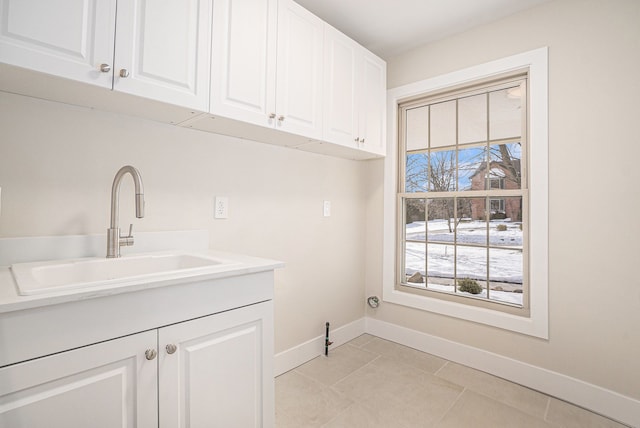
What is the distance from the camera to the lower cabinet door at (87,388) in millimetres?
812

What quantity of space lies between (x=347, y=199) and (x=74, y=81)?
2016 mm

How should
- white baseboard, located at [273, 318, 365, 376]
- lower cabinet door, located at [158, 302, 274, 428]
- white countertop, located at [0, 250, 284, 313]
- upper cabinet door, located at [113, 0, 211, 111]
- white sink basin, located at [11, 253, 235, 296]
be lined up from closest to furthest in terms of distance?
1. white countertop, located at [0, 250, 284, 313]
2. white sink basin, located at [11, 253, 235, 296]
3. lower cabinet door, located at [158, 302, 274, 428]
4. upper cabinet door, located at [113, 0, 211, 111]
5. white baseboard, located at [273, 318, 365, 376]

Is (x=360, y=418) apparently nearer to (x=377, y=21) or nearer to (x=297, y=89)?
(x=297, y=89)

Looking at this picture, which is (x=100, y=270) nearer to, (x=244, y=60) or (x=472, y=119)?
(x=244, y=60)

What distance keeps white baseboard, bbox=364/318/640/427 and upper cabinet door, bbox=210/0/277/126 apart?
2.03 m

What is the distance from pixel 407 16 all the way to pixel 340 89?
707 mm

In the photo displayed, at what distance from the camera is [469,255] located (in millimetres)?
2461

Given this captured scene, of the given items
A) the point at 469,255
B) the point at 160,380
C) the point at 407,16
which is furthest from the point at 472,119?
the point at 160,380

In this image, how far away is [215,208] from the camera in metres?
1.85

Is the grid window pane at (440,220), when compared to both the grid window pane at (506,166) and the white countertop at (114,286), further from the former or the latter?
the white countertop at (114,286)

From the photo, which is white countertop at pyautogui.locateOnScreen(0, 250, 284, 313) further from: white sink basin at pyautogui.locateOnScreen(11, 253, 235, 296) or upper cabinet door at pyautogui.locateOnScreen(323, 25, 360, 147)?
upper cabinet door at pyautogui.locateOnScreen(323, 25, 360, 147)

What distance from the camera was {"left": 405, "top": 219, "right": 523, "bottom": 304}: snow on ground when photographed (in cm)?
225

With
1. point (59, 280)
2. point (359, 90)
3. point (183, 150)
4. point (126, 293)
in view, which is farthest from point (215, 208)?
point (359, 90)

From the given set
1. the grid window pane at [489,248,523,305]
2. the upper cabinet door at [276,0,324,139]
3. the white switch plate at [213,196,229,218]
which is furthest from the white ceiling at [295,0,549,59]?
the grid window pane at [489,248,523,305]
